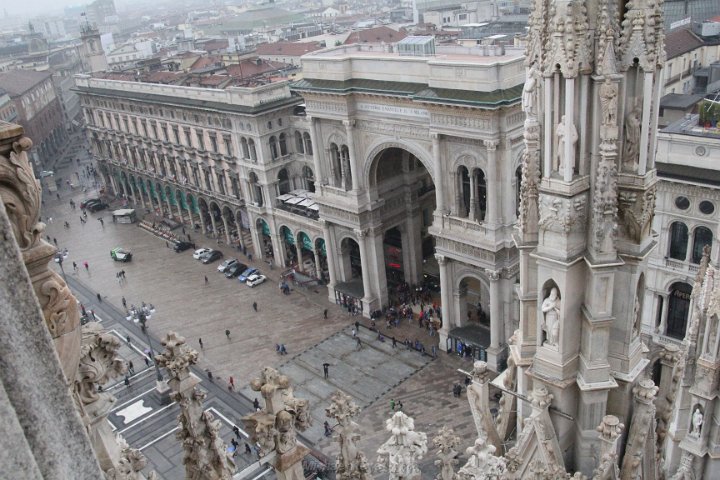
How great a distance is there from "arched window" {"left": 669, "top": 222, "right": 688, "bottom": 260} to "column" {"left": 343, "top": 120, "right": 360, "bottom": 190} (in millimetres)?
23218

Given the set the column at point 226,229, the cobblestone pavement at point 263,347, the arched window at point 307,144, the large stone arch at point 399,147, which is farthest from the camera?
the column at point 226,229

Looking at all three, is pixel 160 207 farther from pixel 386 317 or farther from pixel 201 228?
pixel 386 317

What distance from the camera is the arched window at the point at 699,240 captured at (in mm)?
37781

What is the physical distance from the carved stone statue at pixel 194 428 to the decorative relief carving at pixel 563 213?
679 cm

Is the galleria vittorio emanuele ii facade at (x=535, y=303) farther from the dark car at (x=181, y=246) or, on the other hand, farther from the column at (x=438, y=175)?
the dark car at (x=181, y=246)

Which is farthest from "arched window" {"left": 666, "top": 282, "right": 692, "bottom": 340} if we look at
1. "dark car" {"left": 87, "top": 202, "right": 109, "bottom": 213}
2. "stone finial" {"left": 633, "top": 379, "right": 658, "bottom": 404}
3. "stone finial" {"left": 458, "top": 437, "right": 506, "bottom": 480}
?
"dark car" {"left": 87, "top": 202, "right": 109, "bottom": 213}

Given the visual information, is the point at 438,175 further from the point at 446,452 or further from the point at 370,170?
the point at 446,452

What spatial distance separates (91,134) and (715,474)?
9910 centimetres

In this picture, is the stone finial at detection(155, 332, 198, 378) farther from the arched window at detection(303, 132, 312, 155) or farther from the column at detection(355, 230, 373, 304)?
the arched window at detection(303, 132, 312, 155)

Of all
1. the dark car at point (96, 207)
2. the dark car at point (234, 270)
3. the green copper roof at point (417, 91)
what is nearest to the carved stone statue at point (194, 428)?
the green copper roof at point (417, 91)

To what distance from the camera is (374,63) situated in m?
47.7

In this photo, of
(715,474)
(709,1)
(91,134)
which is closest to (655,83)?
(715,474)

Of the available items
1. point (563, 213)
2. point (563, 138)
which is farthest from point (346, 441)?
point (563, 138)

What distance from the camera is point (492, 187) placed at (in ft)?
138
